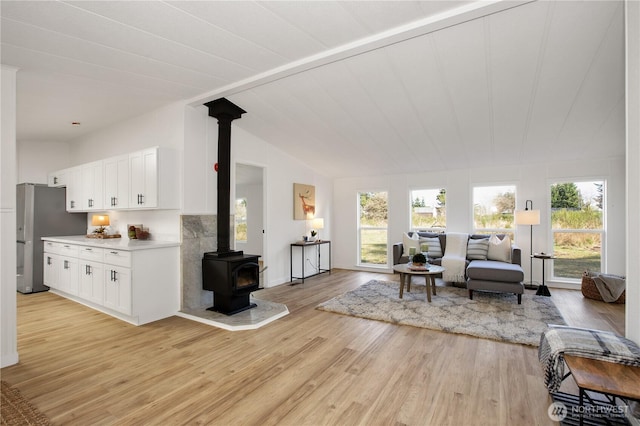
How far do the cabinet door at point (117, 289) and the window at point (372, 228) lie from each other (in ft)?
15.8

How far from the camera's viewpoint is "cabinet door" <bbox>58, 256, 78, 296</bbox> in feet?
14.3

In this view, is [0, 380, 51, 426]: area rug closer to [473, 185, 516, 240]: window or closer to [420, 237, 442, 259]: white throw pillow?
[420, 237, 442, 259]: white throw pillow

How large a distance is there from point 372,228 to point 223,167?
3.98 metres

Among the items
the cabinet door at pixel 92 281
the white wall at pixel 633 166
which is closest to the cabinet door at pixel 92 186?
A: the cabinet door at pixel 92 281

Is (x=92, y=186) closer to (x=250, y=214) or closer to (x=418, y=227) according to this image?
(x=250, y=214)

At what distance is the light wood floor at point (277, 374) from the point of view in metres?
1.98

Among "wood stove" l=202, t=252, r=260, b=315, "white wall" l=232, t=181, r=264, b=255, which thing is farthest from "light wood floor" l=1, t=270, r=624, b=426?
"white wall" l=232, t=181, r=264, b=255

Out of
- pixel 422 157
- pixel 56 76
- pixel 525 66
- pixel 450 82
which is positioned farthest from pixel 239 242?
pixel 525 66

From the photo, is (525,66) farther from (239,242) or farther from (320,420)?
(239,242)

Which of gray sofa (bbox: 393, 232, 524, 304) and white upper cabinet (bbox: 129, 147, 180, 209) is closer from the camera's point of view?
white upper cabinet (bbox: 129, 147, 180, 209)

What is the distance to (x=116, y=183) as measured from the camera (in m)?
4.36

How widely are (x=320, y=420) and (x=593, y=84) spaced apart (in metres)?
3.95

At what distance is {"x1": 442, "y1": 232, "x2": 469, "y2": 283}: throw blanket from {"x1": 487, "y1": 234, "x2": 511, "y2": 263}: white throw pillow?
1.34 feet

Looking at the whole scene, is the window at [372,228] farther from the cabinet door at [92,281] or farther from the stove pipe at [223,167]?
the cabinet door at [92,281]
